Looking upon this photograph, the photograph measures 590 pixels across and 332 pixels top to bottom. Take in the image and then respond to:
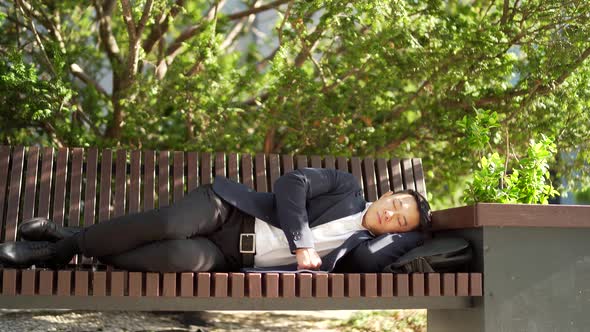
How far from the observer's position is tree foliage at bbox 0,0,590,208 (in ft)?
17.6

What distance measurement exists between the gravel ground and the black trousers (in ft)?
6.46

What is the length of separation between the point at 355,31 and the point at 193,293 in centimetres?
280

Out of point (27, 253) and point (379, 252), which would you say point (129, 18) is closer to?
point (27, 253)

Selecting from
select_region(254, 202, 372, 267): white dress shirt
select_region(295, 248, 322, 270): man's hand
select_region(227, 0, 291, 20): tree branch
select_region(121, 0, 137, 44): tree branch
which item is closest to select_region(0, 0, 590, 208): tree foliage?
select_region(121, 0, 137, 44): tree branch

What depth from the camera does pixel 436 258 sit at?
11.7 feet

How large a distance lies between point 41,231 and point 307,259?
1410mm

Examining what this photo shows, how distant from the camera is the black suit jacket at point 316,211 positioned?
367 cm

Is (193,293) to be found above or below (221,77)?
below

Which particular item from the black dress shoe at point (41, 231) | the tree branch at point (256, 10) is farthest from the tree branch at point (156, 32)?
the black dress shoe at point (41, 231)

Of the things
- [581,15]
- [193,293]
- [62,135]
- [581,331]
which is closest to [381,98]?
[581,15]

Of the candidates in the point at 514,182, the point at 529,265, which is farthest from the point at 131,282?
the point at 514,182

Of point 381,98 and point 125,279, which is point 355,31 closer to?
point 381,98

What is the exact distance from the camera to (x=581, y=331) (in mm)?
3691

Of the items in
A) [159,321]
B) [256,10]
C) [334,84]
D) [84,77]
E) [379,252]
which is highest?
[256,10]
